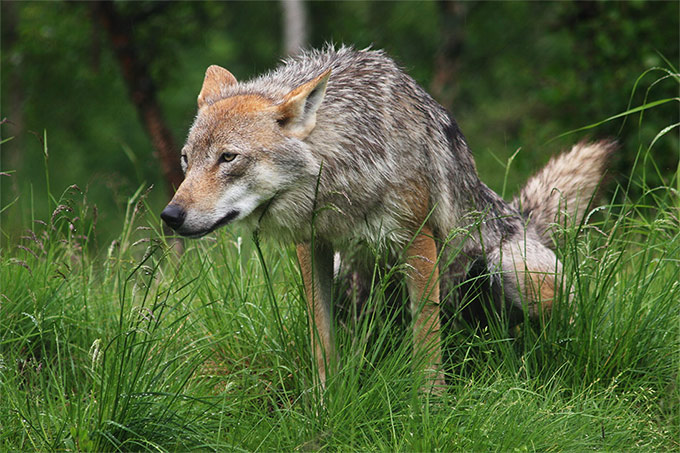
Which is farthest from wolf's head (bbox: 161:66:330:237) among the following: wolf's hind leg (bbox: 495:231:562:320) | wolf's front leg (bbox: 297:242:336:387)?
wolf's hind leg (bbox: 495:231:562:320)

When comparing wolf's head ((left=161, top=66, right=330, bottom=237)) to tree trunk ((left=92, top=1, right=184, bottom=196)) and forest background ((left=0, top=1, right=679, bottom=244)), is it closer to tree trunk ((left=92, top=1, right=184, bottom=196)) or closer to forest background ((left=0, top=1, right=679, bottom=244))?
forest background ((left=0, top=1, right=679, bottom=244))

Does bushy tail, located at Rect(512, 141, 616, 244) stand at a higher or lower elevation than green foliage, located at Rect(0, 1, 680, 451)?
higher

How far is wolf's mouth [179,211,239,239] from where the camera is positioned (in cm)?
351

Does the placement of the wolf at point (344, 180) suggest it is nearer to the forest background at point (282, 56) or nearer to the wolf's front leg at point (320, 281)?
the wolf's front leg at point (320, 281)

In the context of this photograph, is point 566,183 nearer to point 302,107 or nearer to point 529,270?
point 529,270

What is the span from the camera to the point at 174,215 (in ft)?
11.3

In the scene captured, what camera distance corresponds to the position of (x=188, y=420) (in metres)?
3.35

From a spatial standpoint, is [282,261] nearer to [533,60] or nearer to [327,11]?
[533,60]

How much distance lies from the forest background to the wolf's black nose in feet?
3.16

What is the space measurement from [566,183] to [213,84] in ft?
8.37

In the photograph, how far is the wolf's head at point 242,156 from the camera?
354 centimetres

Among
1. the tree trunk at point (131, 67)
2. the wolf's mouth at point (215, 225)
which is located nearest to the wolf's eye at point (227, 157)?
the wolf's mouth at point (215, 225)

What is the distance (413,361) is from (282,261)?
5.15 feet

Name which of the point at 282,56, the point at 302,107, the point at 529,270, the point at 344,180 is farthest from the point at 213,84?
the point at 529,270
